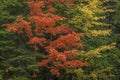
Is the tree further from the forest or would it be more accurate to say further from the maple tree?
the maple tree

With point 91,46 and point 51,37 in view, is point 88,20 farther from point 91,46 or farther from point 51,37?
point 51,37

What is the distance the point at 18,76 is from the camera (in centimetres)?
2219

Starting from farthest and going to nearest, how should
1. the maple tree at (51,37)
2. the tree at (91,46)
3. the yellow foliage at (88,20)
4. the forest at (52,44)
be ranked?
the yellow foliage at (88,20)
the tree at (91,46)
the forest at (52,44)
the maple tree at (51,37)

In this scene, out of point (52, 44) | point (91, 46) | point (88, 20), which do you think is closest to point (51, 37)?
point (52, 44)

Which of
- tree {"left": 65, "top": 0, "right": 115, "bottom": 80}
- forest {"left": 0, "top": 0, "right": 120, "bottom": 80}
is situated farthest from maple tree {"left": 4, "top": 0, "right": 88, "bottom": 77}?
tree {"left": 65, "top": 0, "right": 115, "bottom": 80}

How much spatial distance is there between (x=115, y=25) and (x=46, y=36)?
32.6ft

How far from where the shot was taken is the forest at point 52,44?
22.9m

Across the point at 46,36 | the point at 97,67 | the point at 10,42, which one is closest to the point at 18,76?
the point at 10,42

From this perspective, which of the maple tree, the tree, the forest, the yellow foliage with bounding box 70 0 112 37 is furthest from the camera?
the yellow foliage with bounding box 70 0 112 37

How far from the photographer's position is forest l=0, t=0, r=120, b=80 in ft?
75.2

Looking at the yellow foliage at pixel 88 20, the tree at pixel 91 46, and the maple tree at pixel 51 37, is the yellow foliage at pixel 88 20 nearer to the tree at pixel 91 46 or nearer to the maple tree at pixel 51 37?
the tree at pixel 91 46

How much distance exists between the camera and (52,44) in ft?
76.8

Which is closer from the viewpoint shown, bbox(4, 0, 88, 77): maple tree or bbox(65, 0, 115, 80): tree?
bbox(4, 0, 88, 77): maple tree

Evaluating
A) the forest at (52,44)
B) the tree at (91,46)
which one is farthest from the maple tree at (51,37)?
the tree at (91,46)
